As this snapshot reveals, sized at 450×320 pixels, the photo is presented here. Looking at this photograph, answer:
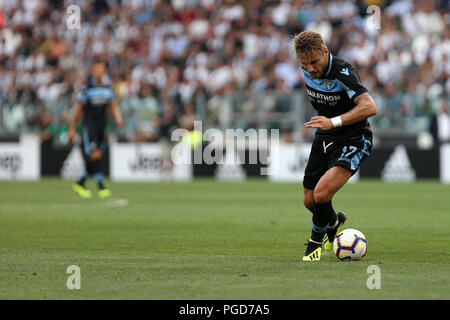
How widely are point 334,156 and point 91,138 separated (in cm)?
1183

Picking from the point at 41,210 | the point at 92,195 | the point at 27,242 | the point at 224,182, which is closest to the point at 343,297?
the point at 27,242

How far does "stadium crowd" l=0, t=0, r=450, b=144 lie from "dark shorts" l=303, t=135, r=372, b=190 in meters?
17.2

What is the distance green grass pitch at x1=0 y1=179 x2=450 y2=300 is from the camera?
274 inches

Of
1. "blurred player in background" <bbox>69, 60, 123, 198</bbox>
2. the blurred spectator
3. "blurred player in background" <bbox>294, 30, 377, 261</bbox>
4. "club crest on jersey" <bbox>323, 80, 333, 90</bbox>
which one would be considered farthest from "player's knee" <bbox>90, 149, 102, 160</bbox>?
"club crest on jersey" <bbox>323, 80, 333, 90</bbox>

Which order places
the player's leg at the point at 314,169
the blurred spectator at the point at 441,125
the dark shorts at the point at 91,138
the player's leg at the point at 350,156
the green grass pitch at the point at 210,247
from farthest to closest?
1. the blurred spectator at the point at 441,125
2. the dark shorts at the point at 91,138
3. the player's leg at the point at 314,169
4. the player's leg at the point at 350,156
5. the green grass pitch at the point at 210,247

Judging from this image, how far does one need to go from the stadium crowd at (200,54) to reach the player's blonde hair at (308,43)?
17.8 m

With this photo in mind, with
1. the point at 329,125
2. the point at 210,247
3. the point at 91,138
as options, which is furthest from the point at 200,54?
the point at 329,125

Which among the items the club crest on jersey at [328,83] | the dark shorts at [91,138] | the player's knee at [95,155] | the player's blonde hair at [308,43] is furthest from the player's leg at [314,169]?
the dark shorts at [91,138]

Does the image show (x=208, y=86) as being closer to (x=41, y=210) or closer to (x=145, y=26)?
(x=145, y=26)

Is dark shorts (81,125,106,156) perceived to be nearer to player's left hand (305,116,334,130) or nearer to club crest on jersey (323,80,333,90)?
club crest on jersey (323,80,333,90)

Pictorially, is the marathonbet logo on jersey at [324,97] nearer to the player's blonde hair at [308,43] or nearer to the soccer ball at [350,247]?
the player's blonde hair at [308,43]

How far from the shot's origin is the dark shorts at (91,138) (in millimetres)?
20016

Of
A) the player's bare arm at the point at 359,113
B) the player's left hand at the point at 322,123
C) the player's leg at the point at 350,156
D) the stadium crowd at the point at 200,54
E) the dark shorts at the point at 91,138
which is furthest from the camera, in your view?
the stadium crowd at the point at 200,54

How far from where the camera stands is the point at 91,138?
2003 cm
